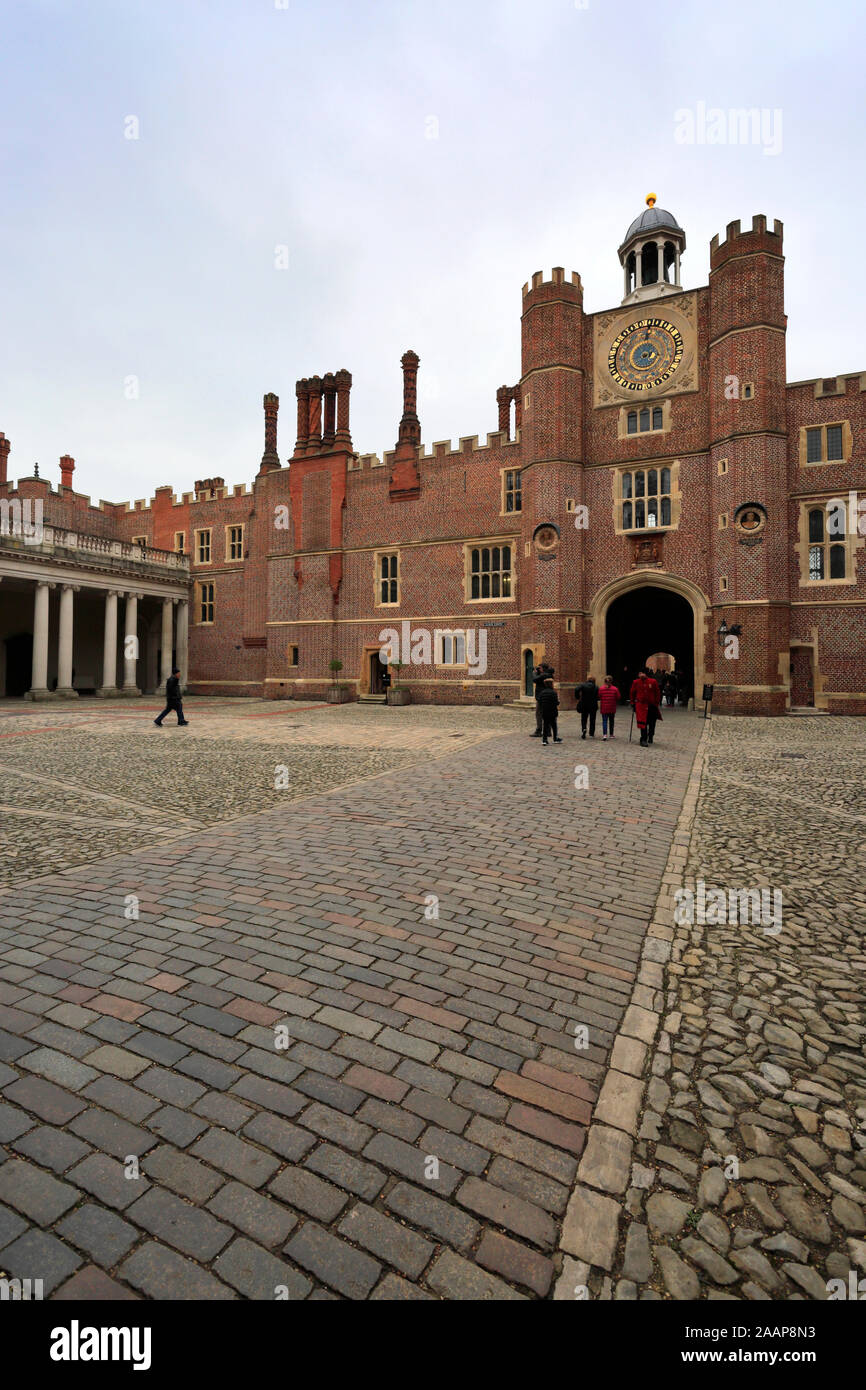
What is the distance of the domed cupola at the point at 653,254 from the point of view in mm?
27375

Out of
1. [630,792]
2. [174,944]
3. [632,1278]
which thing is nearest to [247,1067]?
[174,944]

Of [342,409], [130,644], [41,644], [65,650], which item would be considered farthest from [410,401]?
[41,644]

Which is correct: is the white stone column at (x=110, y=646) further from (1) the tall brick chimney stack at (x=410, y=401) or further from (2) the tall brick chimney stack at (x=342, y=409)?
(1) the tall brick chimney stack at (x=410, y=401)

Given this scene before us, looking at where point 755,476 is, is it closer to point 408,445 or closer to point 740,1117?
point 408,445

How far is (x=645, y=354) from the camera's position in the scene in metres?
24.6

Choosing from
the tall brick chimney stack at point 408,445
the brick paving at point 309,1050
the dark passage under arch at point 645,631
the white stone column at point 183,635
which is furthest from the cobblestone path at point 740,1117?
the white stone column at point 183,635

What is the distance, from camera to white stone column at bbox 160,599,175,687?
114ft

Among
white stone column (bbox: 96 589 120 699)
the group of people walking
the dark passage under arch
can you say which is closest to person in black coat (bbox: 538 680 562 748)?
the group of people walking

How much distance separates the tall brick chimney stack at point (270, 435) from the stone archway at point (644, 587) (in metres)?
20.5

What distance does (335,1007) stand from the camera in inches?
117

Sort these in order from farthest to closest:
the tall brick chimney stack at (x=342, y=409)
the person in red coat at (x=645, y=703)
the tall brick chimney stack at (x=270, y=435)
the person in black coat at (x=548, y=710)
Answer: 1. the tall brick chimney stack at (x=270, y=435)
2. the tall brick chimney stack at (x=342, y=409)
3. the person in black coat at (x=548, y=710)
4. the person in red coat at (x=645, y=703)
